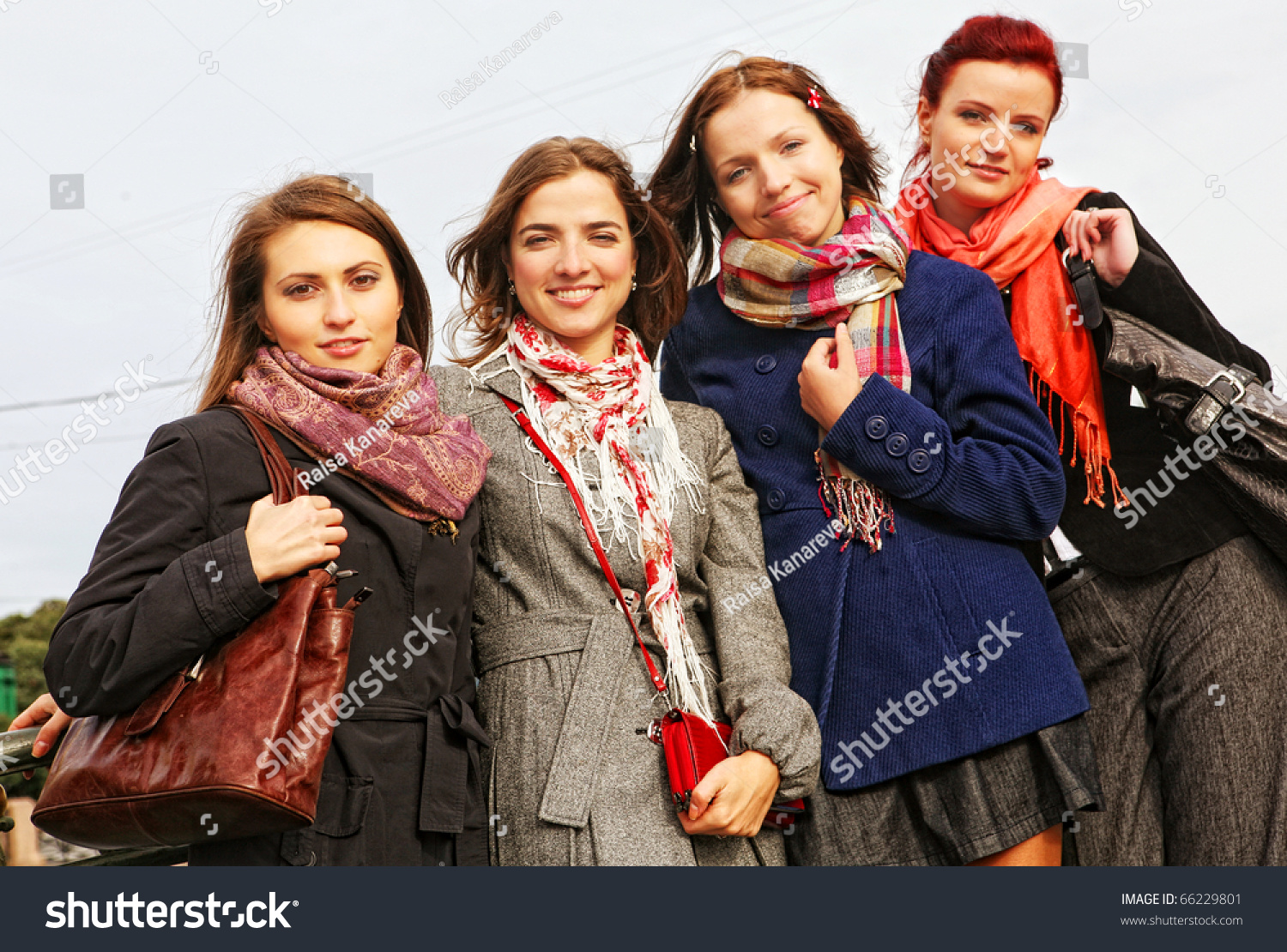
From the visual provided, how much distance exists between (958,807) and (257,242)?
79.7 inches

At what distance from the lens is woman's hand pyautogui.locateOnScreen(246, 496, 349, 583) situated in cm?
200

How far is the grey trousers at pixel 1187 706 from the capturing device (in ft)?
9.06

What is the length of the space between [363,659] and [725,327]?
1.36 metres

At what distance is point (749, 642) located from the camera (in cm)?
264

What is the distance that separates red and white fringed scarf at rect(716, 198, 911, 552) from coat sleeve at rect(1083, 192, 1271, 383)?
569 millimetres

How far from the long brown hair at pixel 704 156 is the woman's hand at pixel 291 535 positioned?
57.2 inches

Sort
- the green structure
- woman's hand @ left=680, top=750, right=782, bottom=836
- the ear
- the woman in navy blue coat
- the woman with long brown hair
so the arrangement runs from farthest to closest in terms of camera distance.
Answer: the green structure, the ear, the woman in navy blue coat, woman's hand @ left=680, top=750, right=782, bottom=836, the woman with long brown hair

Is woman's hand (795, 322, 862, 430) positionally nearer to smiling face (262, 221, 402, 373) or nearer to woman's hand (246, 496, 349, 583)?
smiling face (262, 221, 402, 373)

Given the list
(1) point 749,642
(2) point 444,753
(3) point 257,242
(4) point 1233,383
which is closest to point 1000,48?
(4) point 1233,383

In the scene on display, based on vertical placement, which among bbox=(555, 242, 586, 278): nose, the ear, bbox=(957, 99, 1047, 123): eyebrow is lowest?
bbox=(555, 242, 586, 278): nose

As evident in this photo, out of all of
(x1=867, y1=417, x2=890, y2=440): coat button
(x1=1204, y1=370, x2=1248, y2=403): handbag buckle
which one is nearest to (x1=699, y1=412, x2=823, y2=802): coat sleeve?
(x1=867, y1=417, x2=890, y2=440): coat button

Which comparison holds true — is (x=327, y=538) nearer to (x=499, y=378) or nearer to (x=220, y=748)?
(x=220, y=748)

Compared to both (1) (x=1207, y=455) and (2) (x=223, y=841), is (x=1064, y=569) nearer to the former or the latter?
(1) (x=1207, y=455)

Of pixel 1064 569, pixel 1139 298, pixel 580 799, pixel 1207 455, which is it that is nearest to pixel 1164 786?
pixel 1064 569
